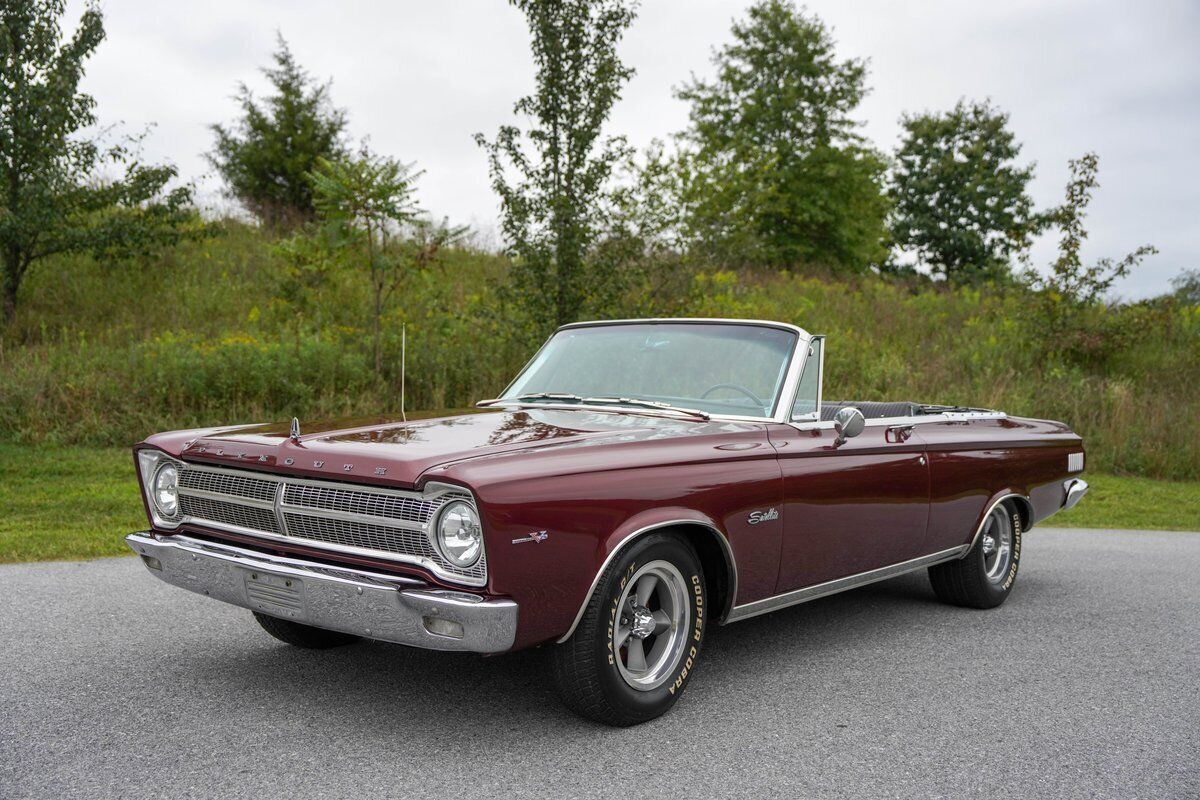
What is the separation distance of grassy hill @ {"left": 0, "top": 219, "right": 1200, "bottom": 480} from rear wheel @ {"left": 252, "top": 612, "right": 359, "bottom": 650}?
21.1ft

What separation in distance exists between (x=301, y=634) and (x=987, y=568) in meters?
3.87

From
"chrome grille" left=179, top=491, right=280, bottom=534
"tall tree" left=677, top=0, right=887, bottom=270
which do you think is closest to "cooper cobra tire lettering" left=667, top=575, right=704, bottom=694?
"chrome grille" left=179, top=491, right=280, bottom=534

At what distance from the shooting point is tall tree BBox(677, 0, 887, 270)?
29.7m

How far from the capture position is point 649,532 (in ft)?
12.4

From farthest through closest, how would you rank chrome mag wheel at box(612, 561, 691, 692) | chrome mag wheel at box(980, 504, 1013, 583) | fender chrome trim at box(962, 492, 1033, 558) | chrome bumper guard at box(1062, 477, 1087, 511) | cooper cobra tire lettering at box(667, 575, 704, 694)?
chrome bumper guard at box(1062, 477, 1087, 511), chrome mag wheel at box(980, 504, 1013, 583), fender chrome trim at box(962, 492, 1033, 558), cooper cobra tire lettering at box(667, 575, 704, 694), chrome mag wheel at box(612, 561, 691, 692)

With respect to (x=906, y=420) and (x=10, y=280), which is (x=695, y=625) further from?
(x=10, y=280)

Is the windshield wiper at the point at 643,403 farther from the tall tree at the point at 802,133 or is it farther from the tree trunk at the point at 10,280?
the tall tree at the point at 802,133

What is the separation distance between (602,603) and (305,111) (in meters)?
19.6

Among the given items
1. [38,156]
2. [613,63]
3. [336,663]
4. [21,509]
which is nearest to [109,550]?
[21,509]

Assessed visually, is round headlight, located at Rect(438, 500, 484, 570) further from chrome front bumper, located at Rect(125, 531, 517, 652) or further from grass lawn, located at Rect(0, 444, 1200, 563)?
grass lawn, located at Rect(0, 444, 1200, 563)

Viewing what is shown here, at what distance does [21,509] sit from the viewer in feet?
28.9

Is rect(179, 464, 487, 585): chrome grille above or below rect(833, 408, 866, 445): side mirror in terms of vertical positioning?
below

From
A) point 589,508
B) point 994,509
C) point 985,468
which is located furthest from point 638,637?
point 994,509

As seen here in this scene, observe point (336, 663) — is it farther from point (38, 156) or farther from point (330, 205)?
point (38, 156)
